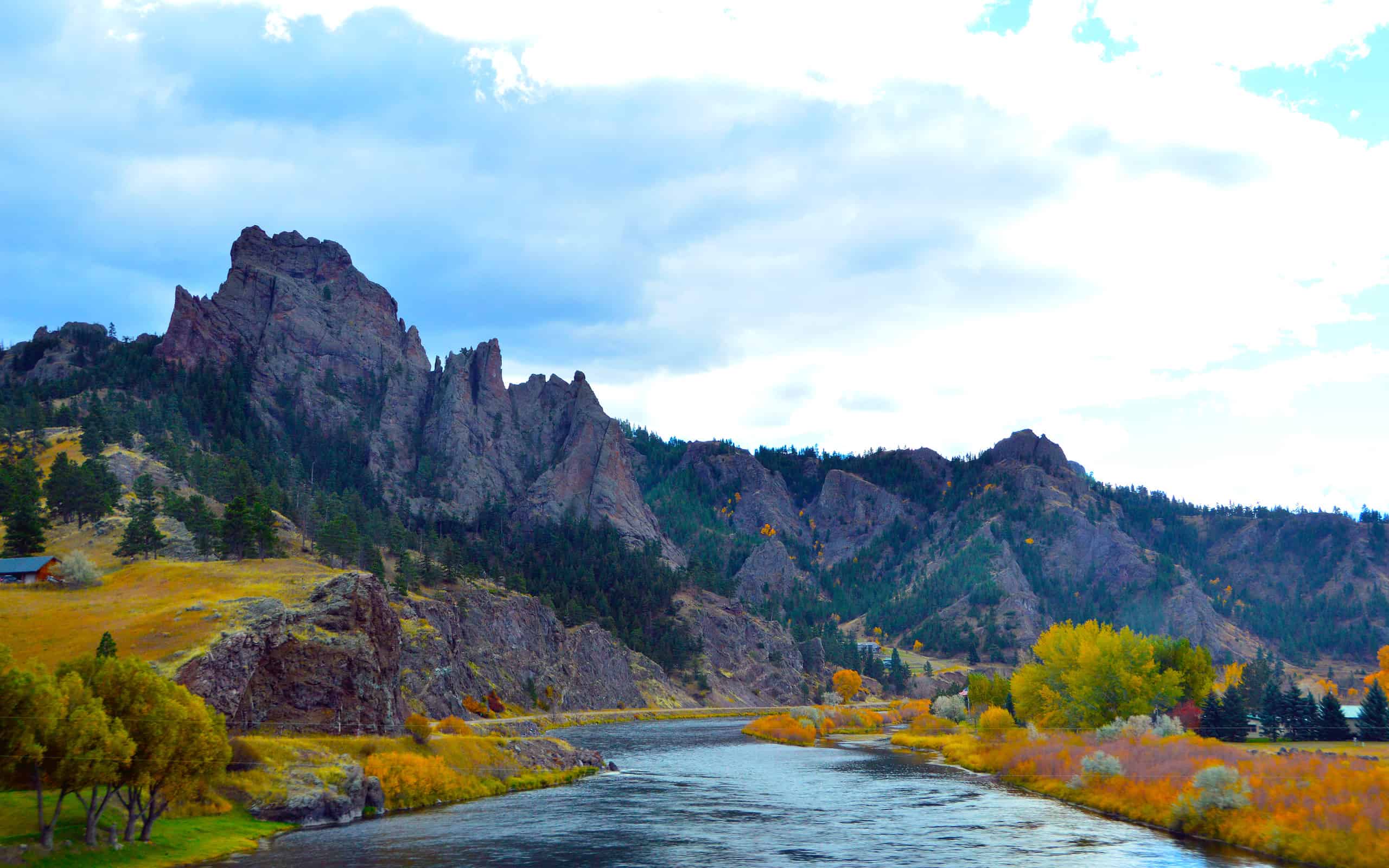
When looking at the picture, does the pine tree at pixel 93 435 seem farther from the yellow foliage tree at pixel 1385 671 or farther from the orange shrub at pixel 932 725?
the yellow foliage tree at pixel 1385 671

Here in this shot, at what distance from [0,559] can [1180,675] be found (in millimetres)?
134191

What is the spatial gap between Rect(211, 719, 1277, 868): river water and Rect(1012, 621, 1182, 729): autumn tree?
2290cm

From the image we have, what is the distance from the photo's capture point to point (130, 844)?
4884 cm

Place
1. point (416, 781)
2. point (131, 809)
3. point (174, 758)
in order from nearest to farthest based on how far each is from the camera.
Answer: point (131, 809), point (174, 758), point (416, 781)

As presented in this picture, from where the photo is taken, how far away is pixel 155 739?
159ft

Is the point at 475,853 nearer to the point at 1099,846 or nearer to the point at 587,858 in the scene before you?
the point at 587,858

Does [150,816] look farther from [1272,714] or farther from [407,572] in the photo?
[407,572]

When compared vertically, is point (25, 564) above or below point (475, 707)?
above

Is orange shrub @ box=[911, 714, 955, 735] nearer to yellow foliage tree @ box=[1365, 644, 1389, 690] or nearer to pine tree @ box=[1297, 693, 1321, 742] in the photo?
pine tree @ box=[1297, 693, 1321, 742]

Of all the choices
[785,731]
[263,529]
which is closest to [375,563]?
[263,529]

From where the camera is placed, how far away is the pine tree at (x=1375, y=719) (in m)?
101

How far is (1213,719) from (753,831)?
7396 centimetres

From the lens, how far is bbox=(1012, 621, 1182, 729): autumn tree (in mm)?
106125

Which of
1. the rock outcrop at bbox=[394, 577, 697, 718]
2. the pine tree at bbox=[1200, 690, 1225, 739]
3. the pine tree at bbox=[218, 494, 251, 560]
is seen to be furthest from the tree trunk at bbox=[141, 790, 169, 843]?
the pine tree at bbox=[1200, 690, 1225, 739]
